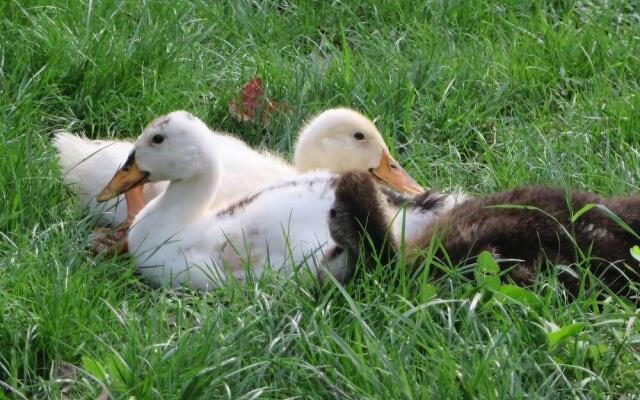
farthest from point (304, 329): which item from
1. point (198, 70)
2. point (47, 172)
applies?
point (198, 70)

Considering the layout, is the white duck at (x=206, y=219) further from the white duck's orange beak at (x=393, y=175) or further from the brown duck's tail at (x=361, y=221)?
the white duck's orange beak at (x=393, y=175)

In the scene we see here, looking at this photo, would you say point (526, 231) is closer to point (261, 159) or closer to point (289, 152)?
point (261, 159)

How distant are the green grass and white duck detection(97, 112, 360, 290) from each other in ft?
0.57

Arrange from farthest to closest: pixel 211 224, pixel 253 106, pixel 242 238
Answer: pixel 253 106 → pixel 211 224 → pixel 242 238

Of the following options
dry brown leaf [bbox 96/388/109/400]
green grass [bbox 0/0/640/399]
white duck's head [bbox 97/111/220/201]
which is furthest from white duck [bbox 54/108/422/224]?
dry brown leaf [bbox 96/388/109/400]

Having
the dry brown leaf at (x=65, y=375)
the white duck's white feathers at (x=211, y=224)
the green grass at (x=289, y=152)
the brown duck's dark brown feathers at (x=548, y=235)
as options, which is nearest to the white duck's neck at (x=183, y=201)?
the white duck's white feathers at (x=211, y=224)

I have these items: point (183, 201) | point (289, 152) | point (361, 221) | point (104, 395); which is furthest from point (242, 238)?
point (289, 152)

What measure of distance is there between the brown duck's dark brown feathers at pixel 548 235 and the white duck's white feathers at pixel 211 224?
37 centimetres

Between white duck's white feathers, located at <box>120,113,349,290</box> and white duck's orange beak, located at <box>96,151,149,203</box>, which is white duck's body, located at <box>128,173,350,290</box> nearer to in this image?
white duck's white feathers, located at <box>120,113,349,290</box>

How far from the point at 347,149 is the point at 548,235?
125 cm

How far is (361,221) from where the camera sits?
4371mm

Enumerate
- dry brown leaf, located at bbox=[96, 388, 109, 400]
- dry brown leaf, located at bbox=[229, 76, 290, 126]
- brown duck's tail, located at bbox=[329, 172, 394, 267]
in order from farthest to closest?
1. dry brown leaf, located at bbox=[229, 76, 290, 126]
2. brown duck's tail, located at bbox=[329, 172, 394, 267]
3. dry brown leaf, located at bbox=[96, 388, 109, 400]

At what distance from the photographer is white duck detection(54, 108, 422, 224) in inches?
209

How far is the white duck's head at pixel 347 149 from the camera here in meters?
5.45
